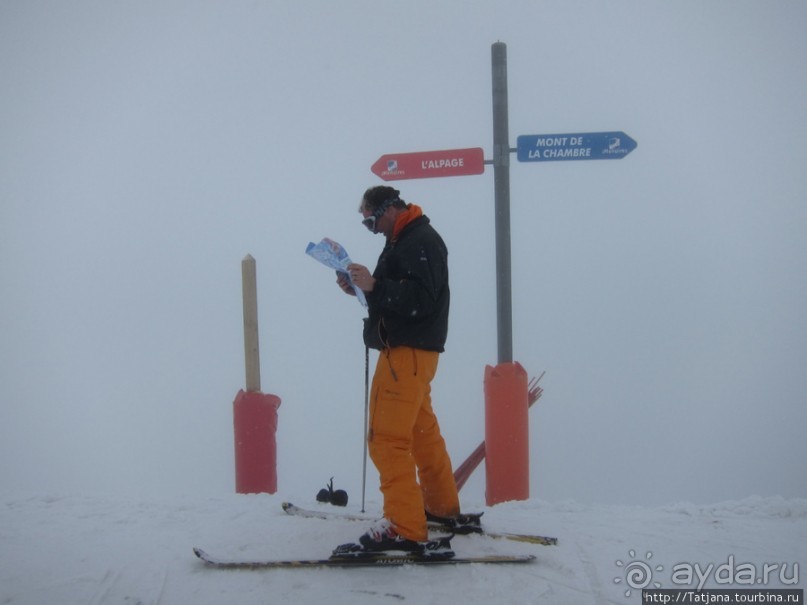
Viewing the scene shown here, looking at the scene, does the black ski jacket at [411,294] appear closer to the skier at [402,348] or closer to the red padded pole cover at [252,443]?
the skier at [402,348]

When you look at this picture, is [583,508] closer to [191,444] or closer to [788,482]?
[788,482]

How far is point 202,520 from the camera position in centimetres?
383

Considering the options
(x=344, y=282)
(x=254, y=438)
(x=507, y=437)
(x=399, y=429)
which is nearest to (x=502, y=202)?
(x=507, y=437)

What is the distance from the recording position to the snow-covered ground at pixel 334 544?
2.72 m

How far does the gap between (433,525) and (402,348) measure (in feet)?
3.64

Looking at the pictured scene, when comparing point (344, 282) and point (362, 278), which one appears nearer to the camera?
point (362, 278)

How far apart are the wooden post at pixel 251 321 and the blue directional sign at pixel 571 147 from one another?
2.35 m

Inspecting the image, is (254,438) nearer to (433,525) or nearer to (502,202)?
(433,525)

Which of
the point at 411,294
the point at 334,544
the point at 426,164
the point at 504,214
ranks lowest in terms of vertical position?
the point at 334,544

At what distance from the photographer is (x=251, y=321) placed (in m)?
5.07

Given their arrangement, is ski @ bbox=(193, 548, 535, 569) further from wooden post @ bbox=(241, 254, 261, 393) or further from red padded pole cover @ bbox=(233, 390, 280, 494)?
wooden post @ bbox=(241, 254, 261, 393)

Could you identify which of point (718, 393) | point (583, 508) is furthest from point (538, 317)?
point (583, 508)

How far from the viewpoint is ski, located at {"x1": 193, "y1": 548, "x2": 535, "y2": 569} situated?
2963 mm

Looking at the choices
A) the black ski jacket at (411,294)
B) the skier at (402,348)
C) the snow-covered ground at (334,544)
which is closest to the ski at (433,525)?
the snow-covered ground at (334,544)
